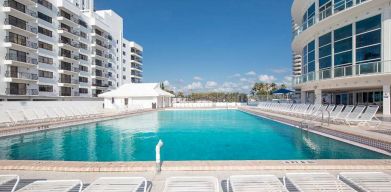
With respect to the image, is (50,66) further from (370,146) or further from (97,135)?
(370,146)

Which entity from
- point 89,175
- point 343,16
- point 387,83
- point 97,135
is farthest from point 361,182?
point 343,16

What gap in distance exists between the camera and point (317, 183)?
12.2 feet

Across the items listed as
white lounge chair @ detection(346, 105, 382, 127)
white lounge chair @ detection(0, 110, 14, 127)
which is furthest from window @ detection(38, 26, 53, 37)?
white lounge chair @ detection(346, 105, 382, 127)

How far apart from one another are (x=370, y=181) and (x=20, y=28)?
36.7 meters

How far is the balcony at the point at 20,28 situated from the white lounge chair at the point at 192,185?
34.0 m

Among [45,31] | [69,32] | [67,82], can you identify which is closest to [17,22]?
[45,31]

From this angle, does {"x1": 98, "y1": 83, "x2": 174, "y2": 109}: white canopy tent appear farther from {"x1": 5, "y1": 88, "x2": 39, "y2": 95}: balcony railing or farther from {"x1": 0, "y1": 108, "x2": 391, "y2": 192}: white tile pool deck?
{"x1": 0, "y1": 108, "x2": 391, "y2": 192}: white tile pool deck

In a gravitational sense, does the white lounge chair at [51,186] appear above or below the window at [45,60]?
below

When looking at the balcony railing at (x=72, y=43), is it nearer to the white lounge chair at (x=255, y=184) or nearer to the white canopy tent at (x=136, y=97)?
the white canopy tent at (x=136, y=97)

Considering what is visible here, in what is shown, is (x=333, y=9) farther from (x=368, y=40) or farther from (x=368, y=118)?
(x=368, y=118)

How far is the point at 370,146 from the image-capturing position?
8.41m

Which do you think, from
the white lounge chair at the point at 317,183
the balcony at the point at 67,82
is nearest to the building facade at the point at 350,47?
the white lounge chair at the point at 317,183

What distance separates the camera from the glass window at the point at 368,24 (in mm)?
16452

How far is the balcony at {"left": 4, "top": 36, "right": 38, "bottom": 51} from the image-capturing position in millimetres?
29952
